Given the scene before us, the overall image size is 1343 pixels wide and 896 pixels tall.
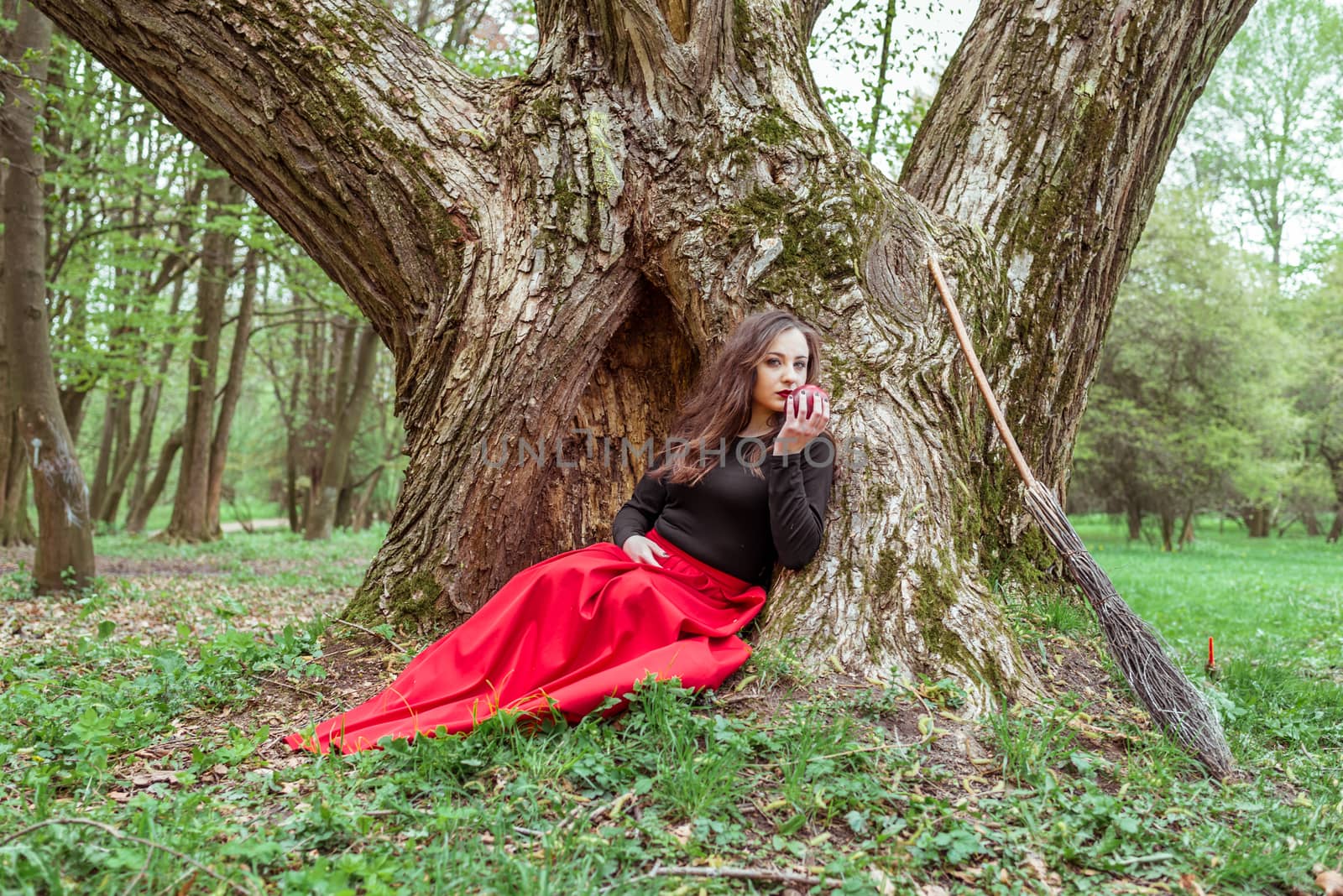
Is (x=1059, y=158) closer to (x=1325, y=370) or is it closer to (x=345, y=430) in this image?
(x=345, y=430)

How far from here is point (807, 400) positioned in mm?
3318

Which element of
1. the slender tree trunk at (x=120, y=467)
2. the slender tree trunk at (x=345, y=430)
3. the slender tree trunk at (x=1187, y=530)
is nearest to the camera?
the slender tree trunk at (x=345, y=430)

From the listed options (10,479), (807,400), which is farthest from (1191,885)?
(10,479)

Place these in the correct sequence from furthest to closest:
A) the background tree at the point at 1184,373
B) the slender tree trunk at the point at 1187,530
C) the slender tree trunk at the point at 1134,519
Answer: the slender tree trunk at the point at 1134,519, the slender tree trunk at the point at 1187,530, the background tree at the point at 1184,373

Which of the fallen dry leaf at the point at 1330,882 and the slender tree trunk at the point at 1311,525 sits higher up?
A: the fallen dry leaf at the point at 1330,882

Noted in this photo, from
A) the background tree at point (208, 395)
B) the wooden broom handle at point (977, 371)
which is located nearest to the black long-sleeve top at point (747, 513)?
the wooden broom handle at point (977, 371)

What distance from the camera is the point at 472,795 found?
256 cm

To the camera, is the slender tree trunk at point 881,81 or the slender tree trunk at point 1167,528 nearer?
the slender tree trunk at point 881,81

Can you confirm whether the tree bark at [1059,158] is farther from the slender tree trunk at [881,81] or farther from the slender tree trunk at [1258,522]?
the slender tree trunk at [1258,522]

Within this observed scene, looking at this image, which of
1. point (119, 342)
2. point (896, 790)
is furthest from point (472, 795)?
point (119, 342)

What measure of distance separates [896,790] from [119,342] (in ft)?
45.5

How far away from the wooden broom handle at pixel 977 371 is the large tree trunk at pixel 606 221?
0.07 m

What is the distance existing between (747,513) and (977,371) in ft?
3.99

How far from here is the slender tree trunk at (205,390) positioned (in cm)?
1340
